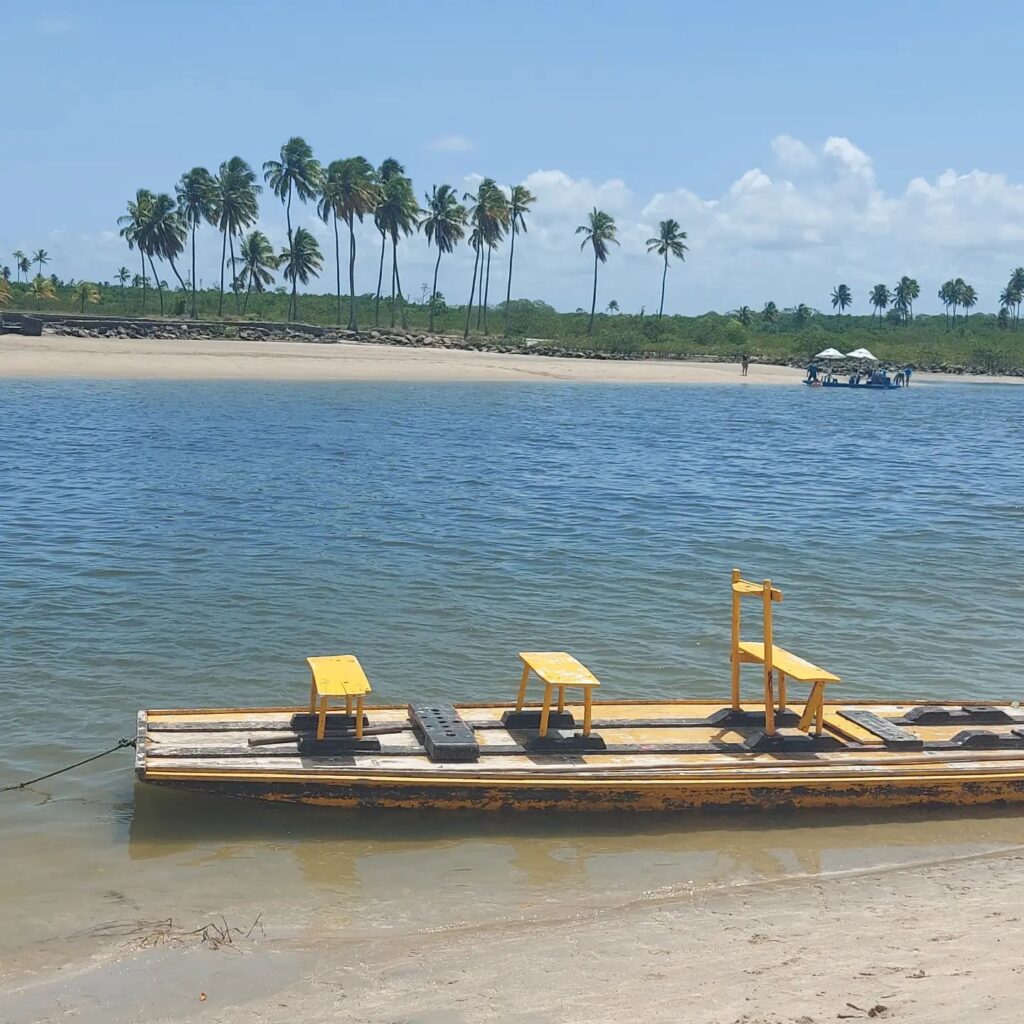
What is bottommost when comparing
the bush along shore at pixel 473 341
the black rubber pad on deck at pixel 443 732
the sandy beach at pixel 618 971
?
the sandy beach at pixel 618 971

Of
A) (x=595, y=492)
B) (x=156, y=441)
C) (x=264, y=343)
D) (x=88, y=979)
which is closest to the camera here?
(x=88, y=979)

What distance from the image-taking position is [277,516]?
923 inches

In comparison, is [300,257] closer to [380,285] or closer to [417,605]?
[380,285]

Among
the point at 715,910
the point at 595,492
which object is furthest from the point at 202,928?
the point at 595,492

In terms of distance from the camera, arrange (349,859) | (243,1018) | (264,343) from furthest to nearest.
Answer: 1. (264,343)
2. (349,859)
3. (243,1018)

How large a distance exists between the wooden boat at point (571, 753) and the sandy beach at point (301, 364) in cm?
4652

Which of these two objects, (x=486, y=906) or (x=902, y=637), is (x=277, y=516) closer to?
(x=902, y=637)

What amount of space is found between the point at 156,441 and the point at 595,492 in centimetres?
1326

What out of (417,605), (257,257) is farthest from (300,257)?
(417,605)

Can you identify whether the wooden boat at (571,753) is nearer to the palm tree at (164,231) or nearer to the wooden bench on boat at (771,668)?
the wooden bench on boat at (771,668)

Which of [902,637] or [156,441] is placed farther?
[156,441]

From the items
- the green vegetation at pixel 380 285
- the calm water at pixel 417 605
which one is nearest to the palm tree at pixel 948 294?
the green vegetation at pixel 380 285

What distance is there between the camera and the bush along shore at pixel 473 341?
64.7 meters

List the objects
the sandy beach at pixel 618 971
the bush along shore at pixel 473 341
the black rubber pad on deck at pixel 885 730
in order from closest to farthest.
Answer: the sandy beach at pixel 618 971 → the black rubber pad on deck at pixel 885 730 → the bush along shore at pixel 473 341
